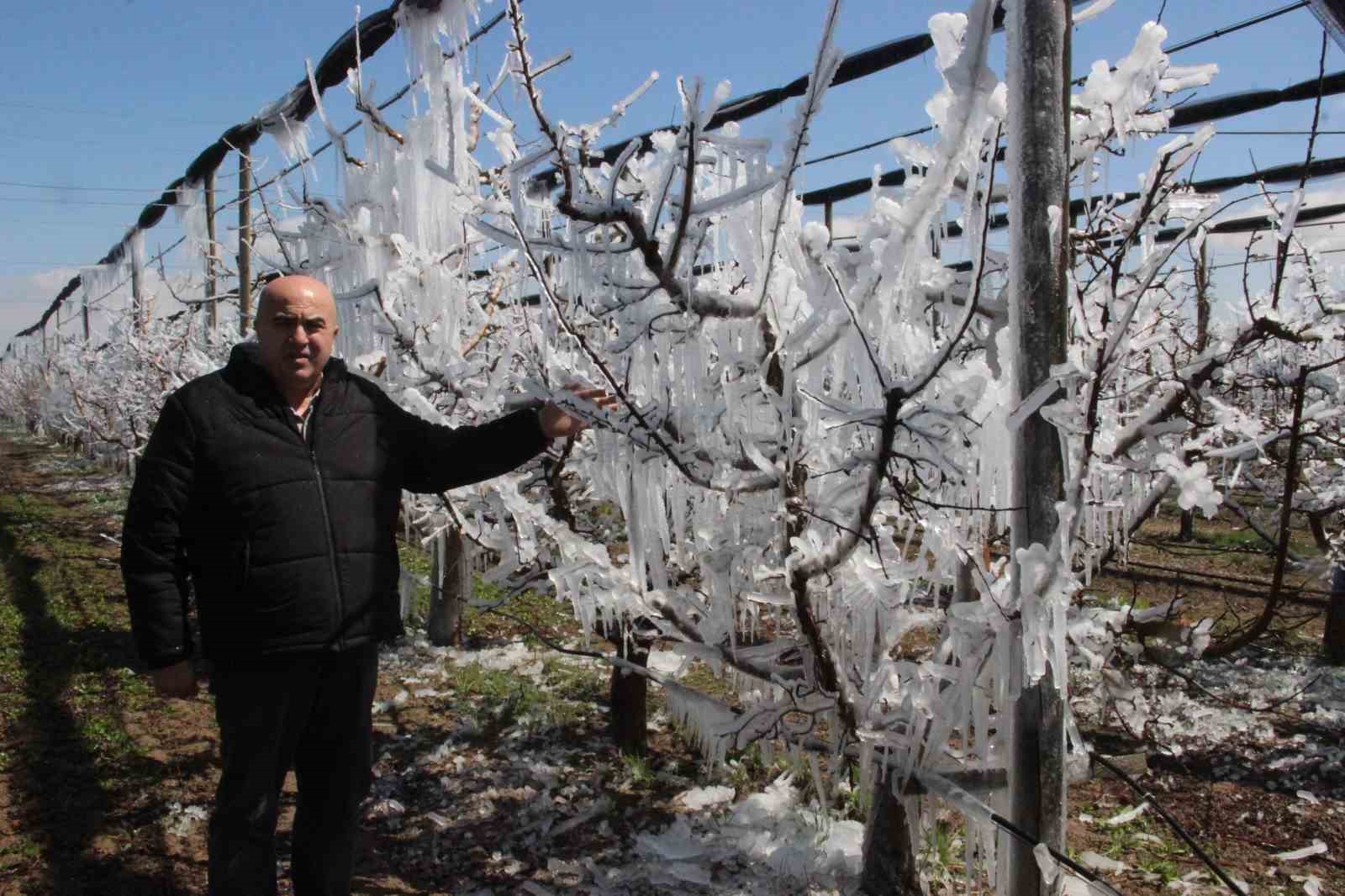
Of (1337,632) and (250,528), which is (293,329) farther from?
(1337,632)

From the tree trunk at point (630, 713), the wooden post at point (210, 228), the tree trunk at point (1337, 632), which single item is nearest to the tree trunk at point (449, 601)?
the tree trunk at point (630, 713)

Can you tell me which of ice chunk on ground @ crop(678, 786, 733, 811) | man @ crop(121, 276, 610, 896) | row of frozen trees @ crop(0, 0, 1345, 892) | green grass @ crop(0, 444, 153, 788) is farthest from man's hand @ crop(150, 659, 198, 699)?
green grass @ crop(0, 444, 153, 788)

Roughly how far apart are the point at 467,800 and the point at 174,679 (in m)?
1.98

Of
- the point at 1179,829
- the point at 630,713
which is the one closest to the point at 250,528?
the point at 1179,829

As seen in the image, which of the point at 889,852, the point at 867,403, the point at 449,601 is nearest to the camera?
the point at 867,403

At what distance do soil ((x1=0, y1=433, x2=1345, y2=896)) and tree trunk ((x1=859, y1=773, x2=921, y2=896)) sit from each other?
27 cm

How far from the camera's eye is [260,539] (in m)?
2.18

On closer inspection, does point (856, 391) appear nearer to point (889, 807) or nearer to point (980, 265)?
point (980, 265)

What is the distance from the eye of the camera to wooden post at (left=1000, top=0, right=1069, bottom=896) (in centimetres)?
179

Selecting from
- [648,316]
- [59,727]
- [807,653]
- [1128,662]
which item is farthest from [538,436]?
[59,727]

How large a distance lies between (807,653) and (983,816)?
24.6 inches

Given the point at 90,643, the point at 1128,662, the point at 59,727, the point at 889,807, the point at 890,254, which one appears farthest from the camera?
the point at 90,643

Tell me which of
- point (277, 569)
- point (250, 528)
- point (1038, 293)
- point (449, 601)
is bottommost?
point (449, 601)

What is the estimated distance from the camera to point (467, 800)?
12.9 feet
